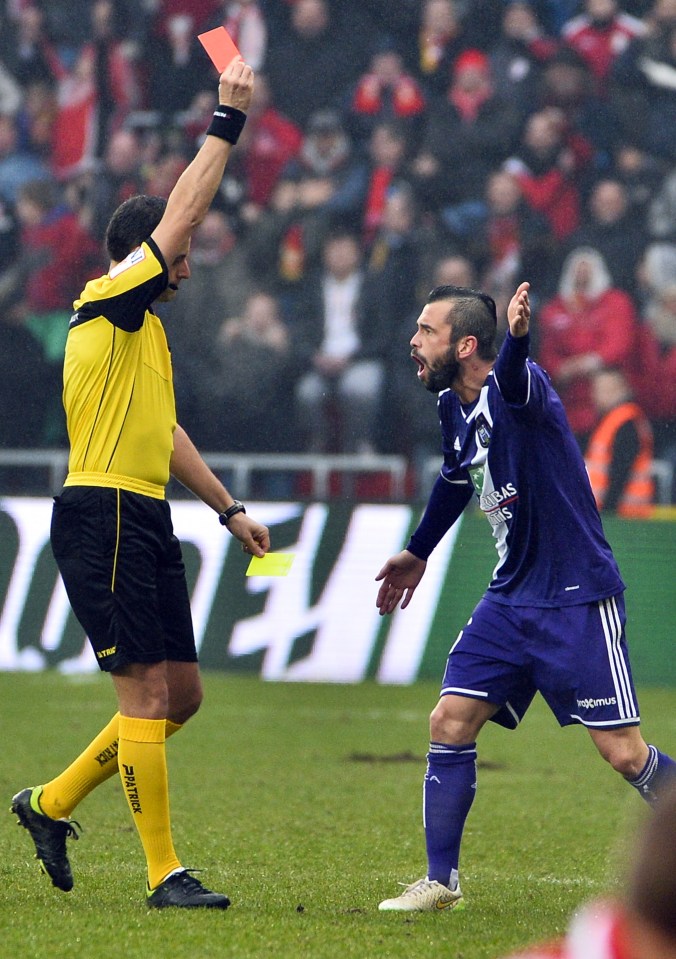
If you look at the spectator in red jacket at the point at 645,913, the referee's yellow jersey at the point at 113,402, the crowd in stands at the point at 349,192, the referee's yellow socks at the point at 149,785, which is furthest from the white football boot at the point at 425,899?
the crowd in stands at the point at 349,192

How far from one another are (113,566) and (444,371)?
1.20 meters

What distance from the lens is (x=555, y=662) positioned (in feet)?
14.6

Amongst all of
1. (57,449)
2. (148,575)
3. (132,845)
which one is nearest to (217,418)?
(57,449)

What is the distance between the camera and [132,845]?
5.67 m

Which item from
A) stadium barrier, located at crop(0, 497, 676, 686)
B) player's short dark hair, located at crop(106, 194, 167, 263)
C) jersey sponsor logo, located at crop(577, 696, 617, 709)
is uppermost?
player's short dark hair, located at crop(106, 194, 167, 263)

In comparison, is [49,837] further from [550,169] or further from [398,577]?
[550,169]

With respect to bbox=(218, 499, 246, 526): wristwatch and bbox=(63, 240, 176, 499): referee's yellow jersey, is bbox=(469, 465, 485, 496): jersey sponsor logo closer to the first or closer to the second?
bbox=(218, 499, 246, 526): wristwatch

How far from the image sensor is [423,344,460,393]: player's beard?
464 centimetres

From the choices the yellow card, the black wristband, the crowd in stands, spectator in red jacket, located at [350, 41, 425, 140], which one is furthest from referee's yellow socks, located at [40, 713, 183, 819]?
spectator in red jacket, located at [350, 41, 425, 140]

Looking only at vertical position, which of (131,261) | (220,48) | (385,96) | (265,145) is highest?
(385,96)

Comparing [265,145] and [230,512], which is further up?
[265,145]

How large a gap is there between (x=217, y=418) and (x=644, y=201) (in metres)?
4.94

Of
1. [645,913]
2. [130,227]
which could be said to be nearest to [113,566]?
[130,227]

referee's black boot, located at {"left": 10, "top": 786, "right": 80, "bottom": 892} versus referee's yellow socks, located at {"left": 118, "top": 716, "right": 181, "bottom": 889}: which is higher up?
referee's yellow socks, located at {"left": 118, "top": 716, "right": 181, "bottom": 889}
